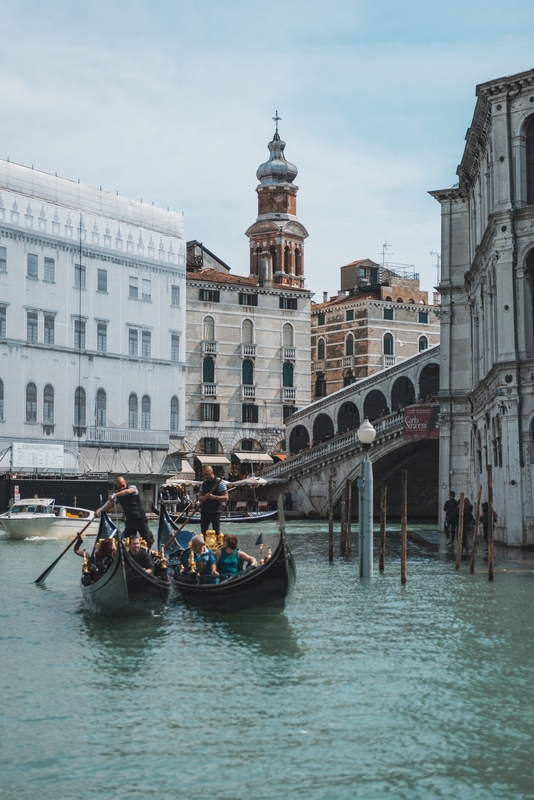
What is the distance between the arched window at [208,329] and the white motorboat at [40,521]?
69.0 ft

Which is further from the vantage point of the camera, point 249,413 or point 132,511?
point 249,413

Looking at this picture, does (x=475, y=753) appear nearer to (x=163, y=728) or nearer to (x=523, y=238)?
(x=163, y=728)

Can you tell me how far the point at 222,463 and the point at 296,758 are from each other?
146 ft

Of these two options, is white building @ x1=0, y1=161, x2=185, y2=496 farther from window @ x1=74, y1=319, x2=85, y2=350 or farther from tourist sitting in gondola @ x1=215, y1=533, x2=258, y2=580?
A: tourist sitting in gondola @ x1=215, y1=533, x2=258, y2=580

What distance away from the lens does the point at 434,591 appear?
17.9 meters

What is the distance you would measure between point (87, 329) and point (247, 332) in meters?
11.1

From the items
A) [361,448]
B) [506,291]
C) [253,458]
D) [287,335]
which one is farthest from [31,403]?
[506,291]

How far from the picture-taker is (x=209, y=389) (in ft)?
179

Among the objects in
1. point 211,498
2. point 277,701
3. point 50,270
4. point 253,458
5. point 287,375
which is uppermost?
point 50,270

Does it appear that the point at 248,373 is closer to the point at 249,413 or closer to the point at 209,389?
the point at 249,413

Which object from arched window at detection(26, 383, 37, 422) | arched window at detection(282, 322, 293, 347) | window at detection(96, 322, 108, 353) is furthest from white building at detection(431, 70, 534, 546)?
arched window at detection(282, 322, 293, 347)

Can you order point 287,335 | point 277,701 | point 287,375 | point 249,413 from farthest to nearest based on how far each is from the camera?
1. point 287,335
2. point 287,375
3. point 249,413
4. point 277,701

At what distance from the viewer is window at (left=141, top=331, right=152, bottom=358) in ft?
161

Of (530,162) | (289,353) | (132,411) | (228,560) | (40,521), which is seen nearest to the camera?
(228,560)
